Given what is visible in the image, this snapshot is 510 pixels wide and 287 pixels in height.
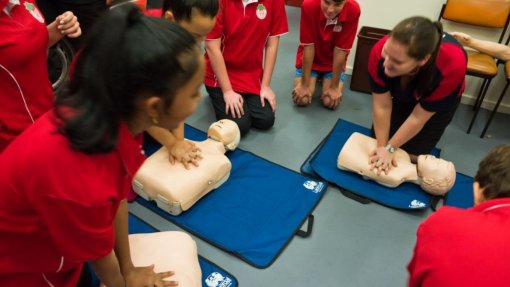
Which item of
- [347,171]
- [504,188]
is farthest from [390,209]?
[504,188]

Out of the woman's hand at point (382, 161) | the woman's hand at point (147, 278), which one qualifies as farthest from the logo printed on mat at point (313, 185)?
the woman's hand at point (147, 278)

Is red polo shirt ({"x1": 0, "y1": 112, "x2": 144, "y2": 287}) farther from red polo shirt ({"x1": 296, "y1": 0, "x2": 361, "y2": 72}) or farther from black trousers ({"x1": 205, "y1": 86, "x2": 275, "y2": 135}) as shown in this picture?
red polo shirt ({"x1": 296, "y1": 0, "x2": 361, "y2": 72})

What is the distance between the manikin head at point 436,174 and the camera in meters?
1.81

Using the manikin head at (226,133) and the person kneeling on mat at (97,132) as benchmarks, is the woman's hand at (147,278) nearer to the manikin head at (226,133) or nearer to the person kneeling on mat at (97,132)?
the person kneeling on mat at (97,132)

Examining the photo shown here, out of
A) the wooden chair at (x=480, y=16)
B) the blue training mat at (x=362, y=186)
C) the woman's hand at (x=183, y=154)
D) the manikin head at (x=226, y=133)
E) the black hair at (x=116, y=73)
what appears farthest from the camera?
the wooden chair at (x=480, y=16)

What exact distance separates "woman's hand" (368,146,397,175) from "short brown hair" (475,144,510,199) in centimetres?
100

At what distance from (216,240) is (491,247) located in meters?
1.13

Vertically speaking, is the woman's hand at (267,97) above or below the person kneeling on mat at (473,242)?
below

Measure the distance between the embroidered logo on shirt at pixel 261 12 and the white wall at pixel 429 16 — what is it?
3.29 feet

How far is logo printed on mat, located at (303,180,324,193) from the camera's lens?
75.2 inches

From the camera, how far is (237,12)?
2137 mm

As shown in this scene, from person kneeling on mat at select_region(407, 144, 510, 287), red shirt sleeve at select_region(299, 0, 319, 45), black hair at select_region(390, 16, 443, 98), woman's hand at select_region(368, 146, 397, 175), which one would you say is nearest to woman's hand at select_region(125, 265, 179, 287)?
person kneeling on mat at select_region(407, 144, 510, 287)

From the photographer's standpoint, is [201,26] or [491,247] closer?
[491,247]

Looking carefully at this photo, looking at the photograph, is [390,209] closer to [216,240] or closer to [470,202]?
[470,202]
